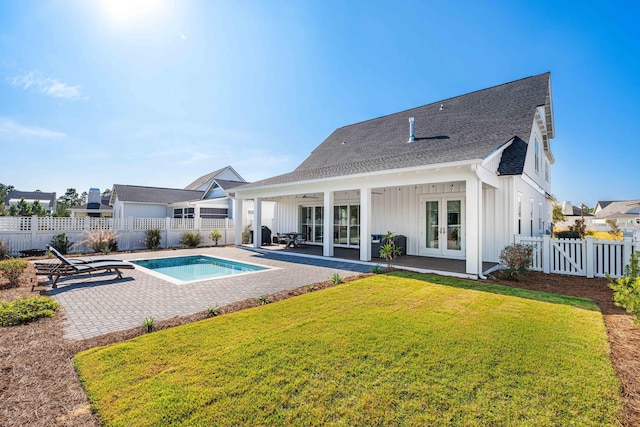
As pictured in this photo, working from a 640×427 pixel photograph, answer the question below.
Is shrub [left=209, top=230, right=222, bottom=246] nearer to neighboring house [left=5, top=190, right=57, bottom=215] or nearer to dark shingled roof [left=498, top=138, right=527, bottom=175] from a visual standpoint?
dark shingled roof [left=498, top=138, right=527, bottom=175]

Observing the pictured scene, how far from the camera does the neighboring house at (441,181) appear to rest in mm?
9062

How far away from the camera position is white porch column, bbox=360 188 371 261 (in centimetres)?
1081

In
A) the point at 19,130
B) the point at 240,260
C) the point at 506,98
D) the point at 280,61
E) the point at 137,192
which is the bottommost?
the point at 240,260

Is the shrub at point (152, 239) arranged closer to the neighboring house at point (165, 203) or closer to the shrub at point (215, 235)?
the shrub at point (215, 235)

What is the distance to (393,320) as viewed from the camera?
4.79m

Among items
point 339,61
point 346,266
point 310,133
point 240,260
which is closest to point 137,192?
point 310,133

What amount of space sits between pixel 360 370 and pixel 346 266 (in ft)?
23.0

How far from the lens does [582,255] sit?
29.1 ft

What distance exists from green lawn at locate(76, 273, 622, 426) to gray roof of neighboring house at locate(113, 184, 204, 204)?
24508 millimetres

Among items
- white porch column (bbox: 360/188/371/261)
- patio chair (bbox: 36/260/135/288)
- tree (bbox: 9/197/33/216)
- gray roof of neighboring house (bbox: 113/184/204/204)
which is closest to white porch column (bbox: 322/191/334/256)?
white porch column (bbox: 360/188/371/261)

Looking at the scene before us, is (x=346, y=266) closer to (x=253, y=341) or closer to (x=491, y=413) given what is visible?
(x=253, y=341)

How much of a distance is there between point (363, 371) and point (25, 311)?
5954mm

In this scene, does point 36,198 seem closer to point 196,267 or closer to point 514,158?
point 196,267

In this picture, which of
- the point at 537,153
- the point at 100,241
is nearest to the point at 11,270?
the point at 100,241
